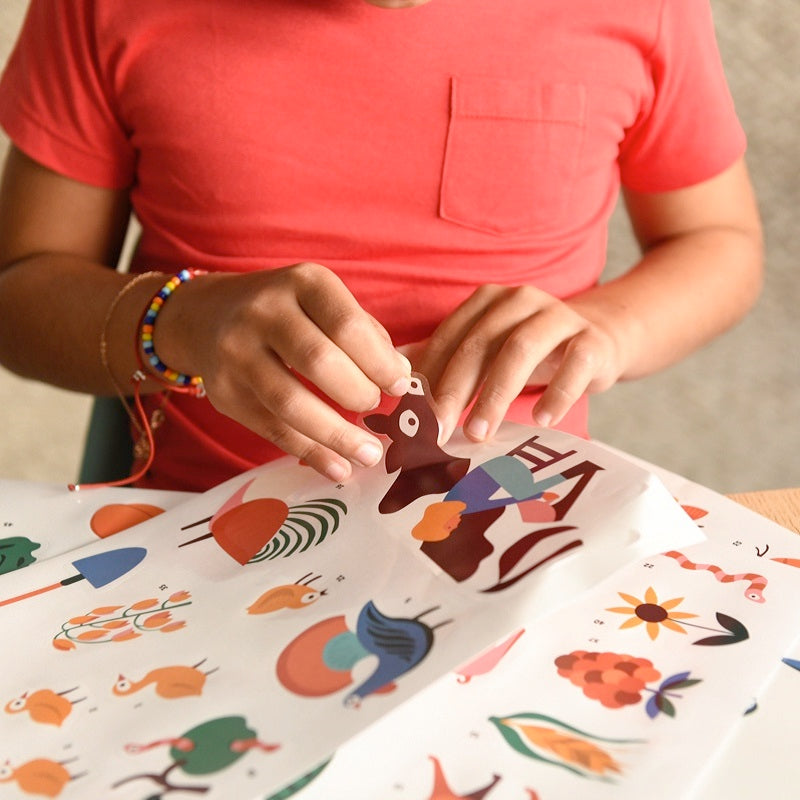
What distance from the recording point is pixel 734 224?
0.79 m

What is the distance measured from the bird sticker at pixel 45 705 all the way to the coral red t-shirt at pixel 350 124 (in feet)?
1.03

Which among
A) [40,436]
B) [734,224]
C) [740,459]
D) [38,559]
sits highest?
[734,224]

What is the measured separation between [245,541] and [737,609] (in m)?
0.24

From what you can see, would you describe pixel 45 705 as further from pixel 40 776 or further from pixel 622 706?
pixel 622 706

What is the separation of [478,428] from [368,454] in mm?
61

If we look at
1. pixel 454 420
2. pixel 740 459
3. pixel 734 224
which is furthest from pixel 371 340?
pixel 740 459

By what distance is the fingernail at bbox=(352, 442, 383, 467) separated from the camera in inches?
18.7

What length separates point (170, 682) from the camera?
0.36m

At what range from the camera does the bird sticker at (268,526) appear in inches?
17.4

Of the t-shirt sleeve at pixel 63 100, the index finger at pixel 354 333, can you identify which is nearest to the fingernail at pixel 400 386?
the index finger at pixel 354 333

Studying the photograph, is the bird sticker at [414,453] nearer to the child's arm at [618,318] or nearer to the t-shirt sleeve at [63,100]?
the child's arm at [618,318]

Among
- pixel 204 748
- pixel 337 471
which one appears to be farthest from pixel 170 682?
pixel 337 471

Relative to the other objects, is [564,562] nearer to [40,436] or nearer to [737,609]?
[737,609]

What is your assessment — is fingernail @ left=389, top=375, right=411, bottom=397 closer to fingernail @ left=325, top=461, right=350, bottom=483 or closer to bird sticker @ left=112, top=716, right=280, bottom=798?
fingernail @ left=325, top=461, right=350, bottom=483
